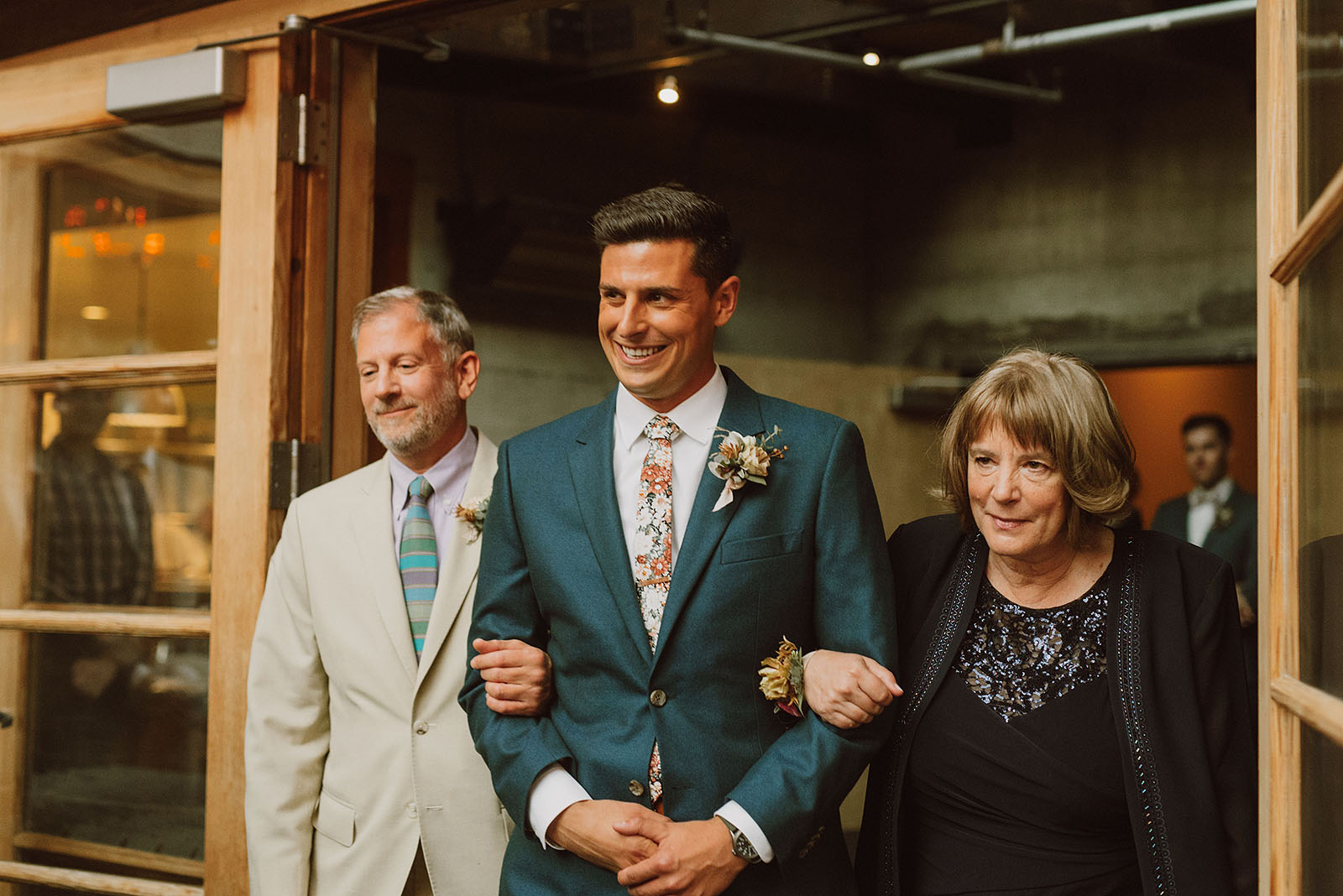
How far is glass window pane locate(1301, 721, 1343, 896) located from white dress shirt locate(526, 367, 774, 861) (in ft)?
2.94

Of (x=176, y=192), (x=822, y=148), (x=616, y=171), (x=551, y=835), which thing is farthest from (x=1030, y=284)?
(x=551, y=835)

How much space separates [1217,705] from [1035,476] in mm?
437

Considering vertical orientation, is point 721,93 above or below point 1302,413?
above

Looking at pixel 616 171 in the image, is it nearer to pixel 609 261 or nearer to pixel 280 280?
pixel 280 280

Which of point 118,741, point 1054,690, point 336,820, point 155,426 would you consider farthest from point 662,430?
point 118,741

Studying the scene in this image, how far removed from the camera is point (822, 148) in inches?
335

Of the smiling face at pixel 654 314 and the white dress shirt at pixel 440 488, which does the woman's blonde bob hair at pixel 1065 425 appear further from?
the white dress shirt at pixel 440 488

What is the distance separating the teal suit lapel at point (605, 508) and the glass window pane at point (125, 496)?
3.52 feet

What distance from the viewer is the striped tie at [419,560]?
2.30 meters

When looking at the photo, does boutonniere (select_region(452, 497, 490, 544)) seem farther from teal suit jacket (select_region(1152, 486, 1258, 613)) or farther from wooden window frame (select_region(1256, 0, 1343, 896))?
teal suit jacket (select_region(1152, 486, 1258, 613))

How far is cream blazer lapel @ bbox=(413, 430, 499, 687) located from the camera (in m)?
2.22

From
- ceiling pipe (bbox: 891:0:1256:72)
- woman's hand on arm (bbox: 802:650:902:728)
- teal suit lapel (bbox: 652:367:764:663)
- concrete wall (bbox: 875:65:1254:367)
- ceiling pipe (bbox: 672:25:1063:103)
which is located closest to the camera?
woman's hand on arm (bbox: 802:650:902:728)

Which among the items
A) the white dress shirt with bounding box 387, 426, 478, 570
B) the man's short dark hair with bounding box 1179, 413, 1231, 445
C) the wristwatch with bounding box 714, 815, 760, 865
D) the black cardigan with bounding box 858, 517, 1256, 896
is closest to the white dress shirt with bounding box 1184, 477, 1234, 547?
the man's short dark hair with bounding box 1179, 413, 1231, 445

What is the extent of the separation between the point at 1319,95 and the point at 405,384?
1593mm
